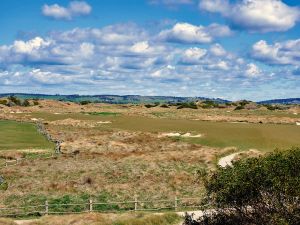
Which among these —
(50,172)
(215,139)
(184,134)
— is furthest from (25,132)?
(50,172)

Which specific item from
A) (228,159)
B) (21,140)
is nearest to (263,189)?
(228,159)

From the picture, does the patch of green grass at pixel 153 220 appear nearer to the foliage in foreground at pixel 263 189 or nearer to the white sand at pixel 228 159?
the foliage in foreground at pixel 263 189

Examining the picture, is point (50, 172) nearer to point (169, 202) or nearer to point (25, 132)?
point (169, 202)

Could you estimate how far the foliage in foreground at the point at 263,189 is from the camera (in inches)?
981

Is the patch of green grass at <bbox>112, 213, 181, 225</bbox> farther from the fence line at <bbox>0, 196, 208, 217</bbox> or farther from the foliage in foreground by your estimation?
the foliage in foreground

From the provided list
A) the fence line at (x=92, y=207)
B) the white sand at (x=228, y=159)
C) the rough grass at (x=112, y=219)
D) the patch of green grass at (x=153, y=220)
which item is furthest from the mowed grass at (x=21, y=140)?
the patch of green grass at (x=153, y=220)

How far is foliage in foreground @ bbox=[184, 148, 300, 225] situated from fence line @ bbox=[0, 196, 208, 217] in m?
10.6

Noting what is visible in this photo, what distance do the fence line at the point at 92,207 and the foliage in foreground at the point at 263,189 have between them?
10582mm

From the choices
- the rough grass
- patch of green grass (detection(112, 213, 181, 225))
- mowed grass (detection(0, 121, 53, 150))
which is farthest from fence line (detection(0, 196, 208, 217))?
mowed grass (detection(0, 121, 53, 150))

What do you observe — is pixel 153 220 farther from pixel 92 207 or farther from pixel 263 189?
pixel 263 189

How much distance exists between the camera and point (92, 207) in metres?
41.9

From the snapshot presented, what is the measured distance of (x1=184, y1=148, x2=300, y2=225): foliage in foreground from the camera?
24922 mm

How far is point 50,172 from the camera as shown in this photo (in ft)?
189

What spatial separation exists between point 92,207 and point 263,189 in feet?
64.4
